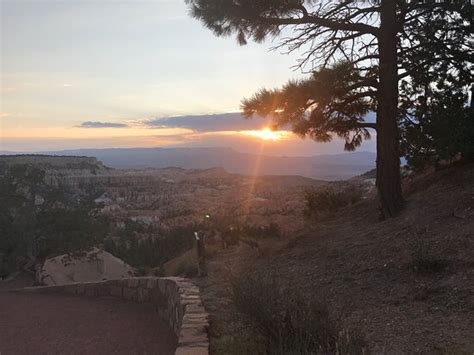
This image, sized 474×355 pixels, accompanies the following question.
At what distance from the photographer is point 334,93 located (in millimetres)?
9406

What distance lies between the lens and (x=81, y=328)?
7.54 meters

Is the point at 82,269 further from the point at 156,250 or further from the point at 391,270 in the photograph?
the point at 391,270

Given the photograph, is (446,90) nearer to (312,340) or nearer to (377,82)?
(377,82)

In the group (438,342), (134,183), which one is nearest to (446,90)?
(438,342)

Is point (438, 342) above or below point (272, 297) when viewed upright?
below

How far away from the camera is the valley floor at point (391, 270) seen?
4941mm

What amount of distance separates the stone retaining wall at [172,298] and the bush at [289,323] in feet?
2.11

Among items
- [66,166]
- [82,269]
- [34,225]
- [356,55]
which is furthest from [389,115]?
[66,166]

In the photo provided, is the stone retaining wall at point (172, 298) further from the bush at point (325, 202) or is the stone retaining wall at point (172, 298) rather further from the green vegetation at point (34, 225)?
the bush at point (325, 202)

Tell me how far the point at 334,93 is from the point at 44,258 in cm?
1002

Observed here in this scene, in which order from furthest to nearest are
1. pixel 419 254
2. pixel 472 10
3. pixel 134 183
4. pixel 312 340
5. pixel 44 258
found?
1. pixel 134 183
2. pixel 44 258
3. pixel 472 10
4. pixel 419 254
5. pixel 312 340

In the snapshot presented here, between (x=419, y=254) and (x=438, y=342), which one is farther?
(x=419, y=254)

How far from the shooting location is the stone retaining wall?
5113mm

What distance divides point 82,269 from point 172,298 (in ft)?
22.5
